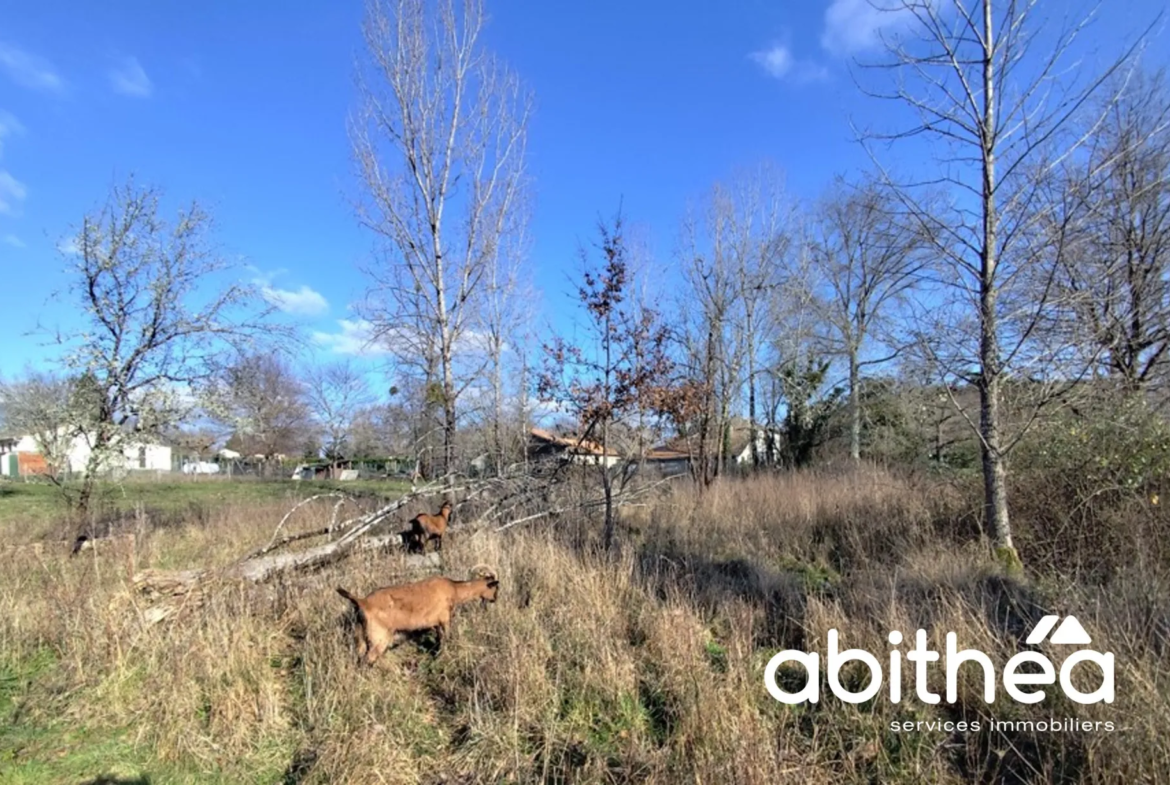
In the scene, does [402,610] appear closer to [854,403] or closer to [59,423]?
[59,423]

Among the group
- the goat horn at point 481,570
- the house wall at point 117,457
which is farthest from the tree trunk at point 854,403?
the house wall at point 117,457

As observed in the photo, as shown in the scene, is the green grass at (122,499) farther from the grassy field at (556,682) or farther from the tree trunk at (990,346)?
the tree trunk at (990,346)

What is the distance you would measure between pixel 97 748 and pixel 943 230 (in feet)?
25.1

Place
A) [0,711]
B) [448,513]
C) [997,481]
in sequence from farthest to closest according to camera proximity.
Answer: [448,513], [997,481], [0,711]

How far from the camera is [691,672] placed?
3.71 m

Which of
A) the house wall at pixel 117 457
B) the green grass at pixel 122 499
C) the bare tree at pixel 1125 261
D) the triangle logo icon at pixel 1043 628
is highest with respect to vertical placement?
the bare tree at pixel 1125 261

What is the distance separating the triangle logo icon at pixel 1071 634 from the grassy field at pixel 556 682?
0.06 metres

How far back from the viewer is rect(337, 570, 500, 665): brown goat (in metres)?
4.16

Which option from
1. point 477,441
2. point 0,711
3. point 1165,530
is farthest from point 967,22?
point 477,441

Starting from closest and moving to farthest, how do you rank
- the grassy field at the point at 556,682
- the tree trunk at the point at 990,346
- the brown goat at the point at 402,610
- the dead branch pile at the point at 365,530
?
the grassy field at the point at 556,682 < the brown goat at the point at 402,610 < the dead branch pile at the point at 365,530 < the tree trunk at the point at 990,346

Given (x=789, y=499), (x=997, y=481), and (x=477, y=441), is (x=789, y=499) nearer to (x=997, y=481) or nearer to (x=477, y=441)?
(x=997, y=481)

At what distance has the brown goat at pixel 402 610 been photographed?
4.16 m

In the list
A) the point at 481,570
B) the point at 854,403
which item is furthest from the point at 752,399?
the point at 481,570

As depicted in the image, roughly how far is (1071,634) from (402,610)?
4.12 m
